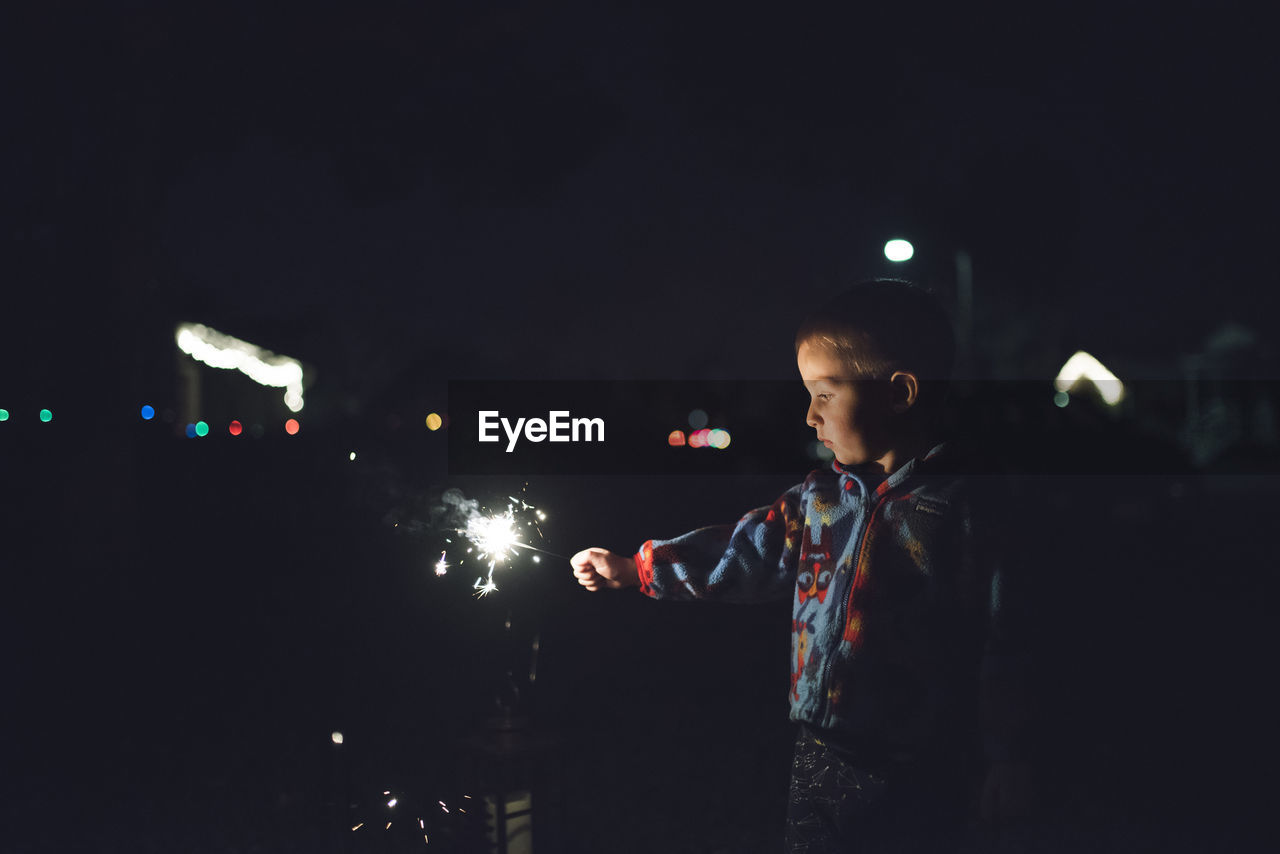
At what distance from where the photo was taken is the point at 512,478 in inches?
151

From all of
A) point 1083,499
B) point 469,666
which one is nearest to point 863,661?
point 469,666

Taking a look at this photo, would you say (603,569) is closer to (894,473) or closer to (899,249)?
(894,473)

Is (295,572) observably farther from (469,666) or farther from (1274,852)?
(1274,852)

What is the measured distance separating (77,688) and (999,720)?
22.4ft

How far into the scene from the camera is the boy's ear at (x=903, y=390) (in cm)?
243

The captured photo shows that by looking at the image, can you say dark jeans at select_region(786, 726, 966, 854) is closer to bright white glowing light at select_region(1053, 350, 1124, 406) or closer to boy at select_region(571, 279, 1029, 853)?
boy at select_region(571, 279, 1029, 853)

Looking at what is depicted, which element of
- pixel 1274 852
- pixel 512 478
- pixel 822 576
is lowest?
pixel 1274 852

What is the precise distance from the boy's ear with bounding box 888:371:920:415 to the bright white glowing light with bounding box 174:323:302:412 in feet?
43.9

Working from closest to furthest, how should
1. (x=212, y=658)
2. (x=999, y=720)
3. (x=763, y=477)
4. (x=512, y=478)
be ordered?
(x=999, y=720) → (x=512, y=478) → (x=212, y=658) → (x=763, y=477)

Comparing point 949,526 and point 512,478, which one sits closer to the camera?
point 949,526

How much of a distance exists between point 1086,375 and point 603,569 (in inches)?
1100

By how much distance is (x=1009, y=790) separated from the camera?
2316 millimetres

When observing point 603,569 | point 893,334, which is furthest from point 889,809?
Result: point 893,334

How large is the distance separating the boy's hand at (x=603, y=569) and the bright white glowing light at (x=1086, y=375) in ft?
83.3
